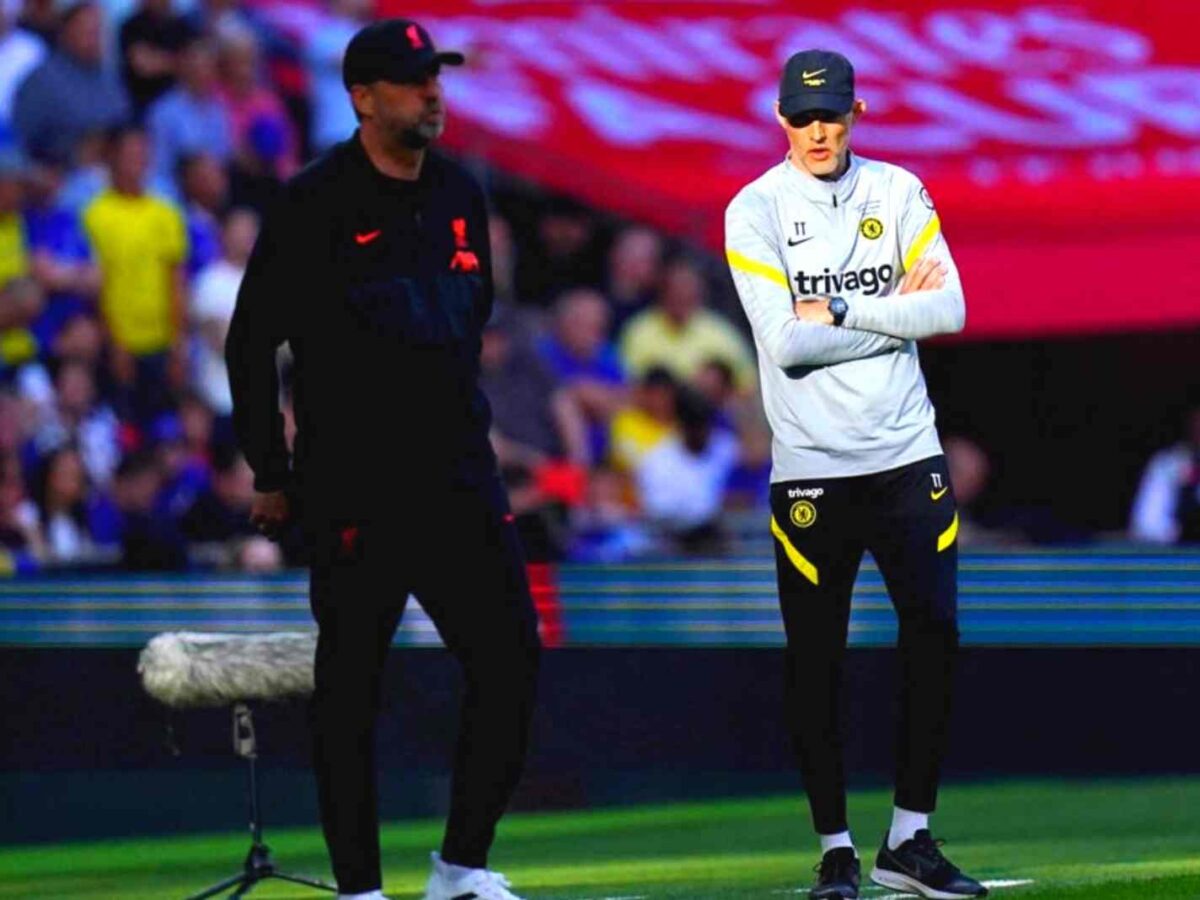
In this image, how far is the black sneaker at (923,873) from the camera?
7309 mm

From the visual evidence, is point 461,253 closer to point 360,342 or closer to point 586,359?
point 360,342

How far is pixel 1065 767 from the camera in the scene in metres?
11.7

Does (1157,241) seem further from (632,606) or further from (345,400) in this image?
(345,400)

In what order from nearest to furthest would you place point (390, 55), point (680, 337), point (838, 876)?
1. point (390, 55)
2. point (838, 876)
3. point (680, 337)

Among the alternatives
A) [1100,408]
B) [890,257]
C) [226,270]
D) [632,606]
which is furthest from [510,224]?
[890,257]

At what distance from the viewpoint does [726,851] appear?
32.5 ft

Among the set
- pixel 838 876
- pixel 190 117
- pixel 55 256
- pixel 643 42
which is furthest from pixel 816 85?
pixel 190 117

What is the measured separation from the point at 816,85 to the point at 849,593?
1227 millimetres

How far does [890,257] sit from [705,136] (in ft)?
25.8

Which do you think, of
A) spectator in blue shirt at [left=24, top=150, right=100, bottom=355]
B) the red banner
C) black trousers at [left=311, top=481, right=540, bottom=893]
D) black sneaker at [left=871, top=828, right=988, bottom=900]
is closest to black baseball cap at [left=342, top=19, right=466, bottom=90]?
black trousers at [left=311, top=481, right=540, bottom=893]

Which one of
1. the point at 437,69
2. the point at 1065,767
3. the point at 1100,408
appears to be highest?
the point at 437,69

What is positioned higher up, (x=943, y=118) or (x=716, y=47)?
(x=716, y=47)

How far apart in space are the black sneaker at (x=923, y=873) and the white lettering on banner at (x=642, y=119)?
26.9ft

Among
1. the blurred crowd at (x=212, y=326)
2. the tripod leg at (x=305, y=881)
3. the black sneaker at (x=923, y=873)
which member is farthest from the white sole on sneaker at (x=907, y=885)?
the blurred crowd at (x=212, y=326)
